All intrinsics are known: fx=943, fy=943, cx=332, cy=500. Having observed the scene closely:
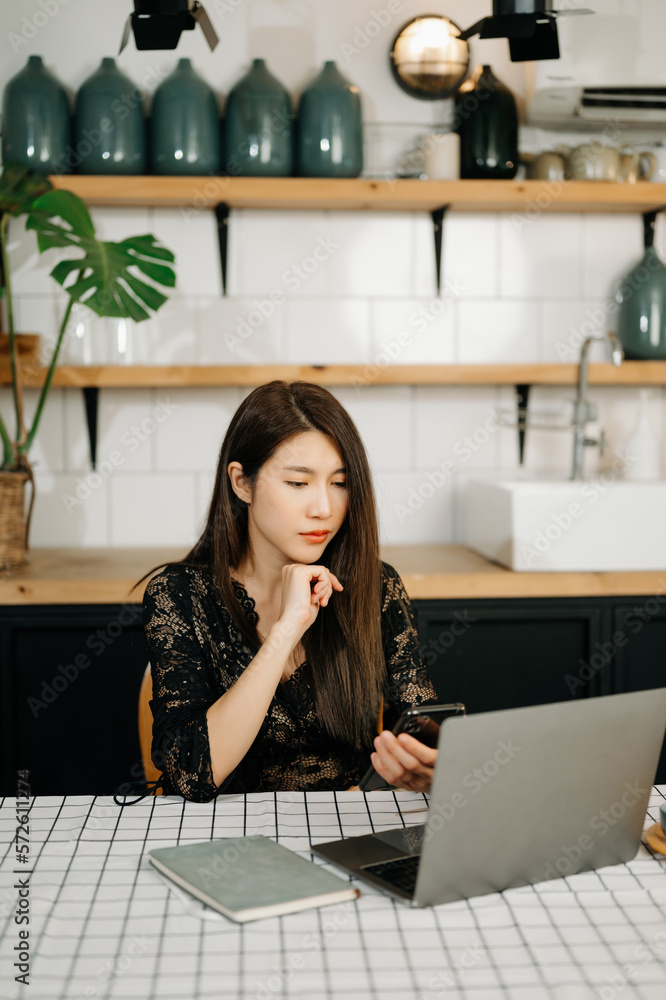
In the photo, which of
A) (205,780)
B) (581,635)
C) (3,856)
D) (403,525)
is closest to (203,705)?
(205,780)

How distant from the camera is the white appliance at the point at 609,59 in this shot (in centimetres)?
259

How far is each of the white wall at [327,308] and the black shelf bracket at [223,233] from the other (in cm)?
3

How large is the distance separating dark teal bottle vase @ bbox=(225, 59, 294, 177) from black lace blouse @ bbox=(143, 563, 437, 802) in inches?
54.9

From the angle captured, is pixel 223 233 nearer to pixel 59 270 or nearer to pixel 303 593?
pixel 59 270

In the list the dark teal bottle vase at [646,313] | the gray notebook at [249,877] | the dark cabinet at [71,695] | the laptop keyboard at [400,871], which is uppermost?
the dark teal bottle vase at [646,313]

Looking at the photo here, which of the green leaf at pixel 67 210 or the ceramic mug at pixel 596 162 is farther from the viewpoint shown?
the ceramic mug at pixel 596 162

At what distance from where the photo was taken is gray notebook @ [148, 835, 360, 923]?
2.90 ft

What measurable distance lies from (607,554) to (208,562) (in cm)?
113

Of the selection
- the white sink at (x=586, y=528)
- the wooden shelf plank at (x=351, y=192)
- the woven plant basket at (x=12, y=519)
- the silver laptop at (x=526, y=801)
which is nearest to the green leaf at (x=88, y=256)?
the wooden shelf plank at (x=351, y=192)

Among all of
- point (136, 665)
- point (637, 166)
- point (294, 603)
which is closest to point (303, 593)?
point (294, 603)

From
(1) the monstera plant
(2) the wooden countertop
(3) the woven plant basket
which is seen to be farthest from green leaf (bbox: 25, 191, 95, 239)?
(2) the wooden countertop

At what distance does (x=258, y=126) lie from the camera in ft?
8.37

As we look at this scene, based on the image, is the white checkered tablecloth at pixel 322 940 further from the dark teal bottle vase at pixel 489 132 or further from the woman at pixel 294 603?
the dark teal bottle vase at pixel 489 132

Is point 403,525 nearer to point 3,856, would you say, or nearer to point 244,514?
point 244,514
